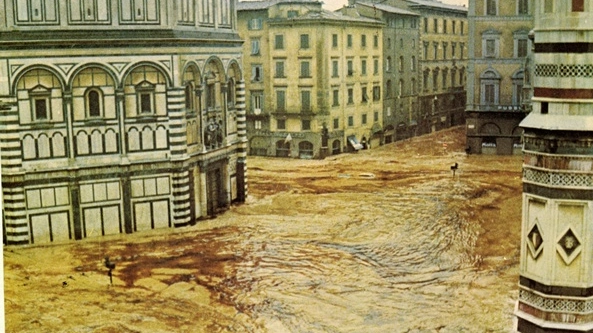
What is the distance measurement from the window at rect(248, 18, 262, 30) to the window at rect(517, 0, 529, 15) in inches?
727

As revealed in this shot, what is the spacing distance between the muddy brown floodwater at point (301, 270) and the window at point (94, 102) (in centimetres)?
495

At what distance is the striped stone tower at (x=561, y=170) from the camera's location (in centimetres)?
914

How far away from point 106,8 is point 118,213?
7.94m

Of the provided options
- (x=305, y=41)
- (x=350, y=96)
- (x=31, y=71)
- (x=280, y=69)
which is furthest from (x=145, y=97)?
(x=350, y=96)

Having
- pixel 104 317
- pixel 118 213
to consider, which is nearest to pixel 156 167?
pixel 118 213

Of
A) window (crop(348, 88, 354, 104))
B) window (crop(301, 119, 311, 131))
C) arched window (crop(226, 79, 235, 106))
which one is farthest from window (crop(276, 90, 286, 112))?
arched window (crop(226, 79, 235, 106))

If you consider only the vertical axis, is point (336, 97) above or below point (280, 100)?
above

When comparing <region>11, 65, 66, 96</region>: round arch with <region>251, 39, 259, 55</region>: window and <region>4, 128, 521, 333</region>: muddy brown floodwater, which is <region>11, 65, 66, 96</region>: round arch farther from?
<region>251, 39, 259, 55</region>: window

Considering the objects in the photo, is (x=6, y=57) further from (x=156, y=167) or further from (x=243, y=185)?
(x=243, y=185)

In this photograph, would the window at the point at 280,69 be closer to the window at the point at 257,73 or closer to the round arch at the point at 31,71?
the window at the point at 257,73

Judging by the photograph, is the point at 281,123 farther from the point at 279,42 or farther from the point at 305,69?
the point at 279,42

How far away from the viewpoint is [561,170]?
9.31 meters

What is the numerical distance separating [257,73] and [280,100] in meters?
2.92

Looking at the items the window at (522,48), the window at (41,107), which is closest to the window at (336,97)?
the window at (522,48)
